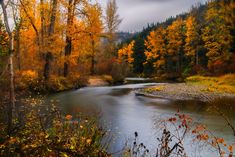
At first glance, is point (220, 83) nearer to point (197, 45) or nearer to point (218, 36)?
point (218, 36)

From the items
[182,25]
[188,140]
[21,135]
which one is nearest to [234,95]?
[188,140]

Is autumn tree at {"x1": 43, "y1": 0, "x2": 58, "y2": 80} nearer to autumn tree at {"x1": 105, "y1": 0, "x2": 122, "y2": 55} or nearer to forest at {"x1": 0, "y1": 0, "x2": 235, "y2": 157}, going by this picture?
forest at {"x1": 0, "y1": 0, "x2": 235, "y2": 157}

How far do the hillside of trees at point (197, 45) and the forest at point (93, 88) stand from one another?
17 centimetres

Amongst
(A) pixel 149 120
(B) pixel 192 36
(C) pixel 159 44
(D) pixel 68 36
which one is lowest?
(A) pixel 149 120

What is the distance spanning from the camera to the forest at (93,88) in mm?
5434

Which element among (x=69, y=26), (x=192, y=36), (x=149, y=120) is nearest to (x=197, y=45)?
(x=192, y=36)

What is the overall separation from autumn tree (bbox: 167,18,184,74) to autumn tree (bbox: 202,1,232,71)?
326 inches

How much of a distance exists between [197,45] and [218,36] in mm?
6758

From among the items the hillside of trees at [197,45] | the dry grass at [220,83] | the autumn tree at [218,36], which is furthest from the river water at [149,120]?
the autumn tree at [218,36]

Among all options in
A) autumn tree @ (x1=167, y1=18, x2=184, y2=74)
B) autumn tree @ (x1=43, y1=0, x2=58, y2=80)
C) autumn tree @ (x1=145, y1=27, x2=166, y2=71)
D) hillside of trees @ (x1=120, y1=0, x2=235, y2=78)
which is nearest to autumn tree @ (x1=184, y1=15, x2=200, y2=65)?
hillside of trees @ (x1=120, y1=0, x2=235, y2=78)

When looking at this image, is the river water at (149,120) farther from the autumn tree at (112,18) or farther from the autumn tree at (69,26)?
the autumn tree at (112,18)

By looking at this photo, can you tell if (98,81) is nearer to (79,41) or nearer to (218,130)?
(79,41)

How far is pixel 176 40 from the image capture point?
→ 46.6 metres

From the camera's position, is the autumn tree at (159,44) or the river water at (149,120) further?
the autumn tree at (159,44)
